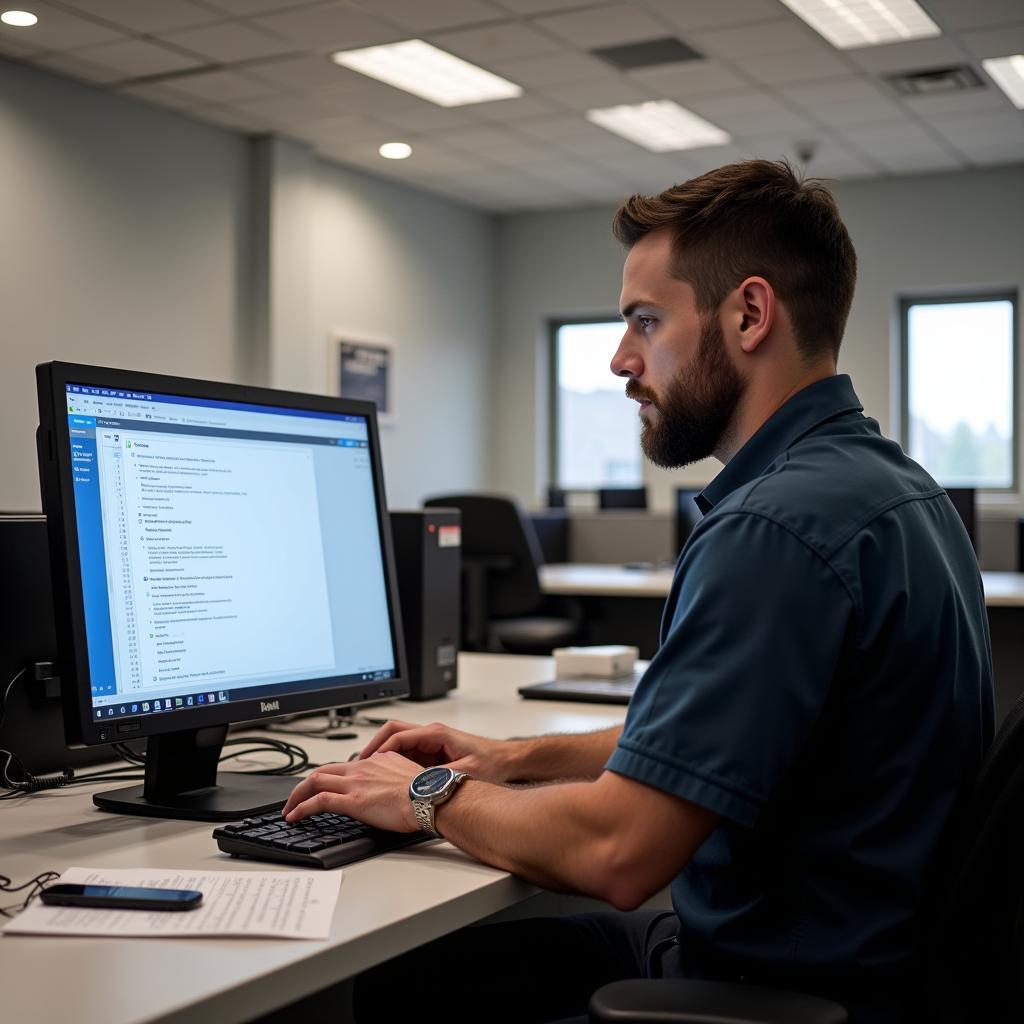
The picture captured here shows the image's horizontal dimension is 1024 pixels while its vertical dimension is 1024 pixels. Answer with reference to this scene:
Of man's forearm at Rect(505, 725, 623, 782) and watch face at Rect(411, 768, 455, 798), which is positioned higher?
watch face at Rect(411, 768, 455, 798)

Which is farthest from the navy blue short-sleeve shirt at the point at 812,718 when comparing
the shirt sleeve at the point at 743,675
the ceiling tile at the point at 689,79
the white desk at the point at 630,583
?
the ceiling tile at the point at 689,79

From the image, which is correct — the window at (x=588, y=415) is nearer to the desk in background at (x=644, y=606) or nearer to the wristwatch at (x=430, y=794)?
the desk in background at (x=644, y=606)

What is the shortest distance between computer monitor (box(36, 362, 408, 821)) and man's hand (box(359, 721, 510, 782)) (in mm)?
95

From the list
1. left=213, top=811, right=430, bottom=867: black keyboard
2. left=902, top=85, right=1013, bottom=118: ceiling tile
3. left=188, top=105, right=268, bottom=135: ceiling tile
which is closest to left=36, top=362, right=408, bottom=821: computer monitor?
left=213, top=811, right=430, bottom=867: black keyboard

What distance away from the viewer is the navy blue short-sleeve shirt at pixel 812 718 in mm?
928

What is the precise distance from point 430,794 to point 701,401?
1.47ft

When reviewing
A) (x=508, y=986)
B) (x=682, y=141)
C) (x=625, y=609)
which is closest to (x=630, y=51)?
(x=682, y=141)

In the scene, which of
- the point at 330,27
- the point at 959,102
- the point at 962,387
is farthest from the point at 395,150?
the point at 962,387

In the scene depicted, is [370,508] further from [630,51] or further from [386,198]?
[386,198]

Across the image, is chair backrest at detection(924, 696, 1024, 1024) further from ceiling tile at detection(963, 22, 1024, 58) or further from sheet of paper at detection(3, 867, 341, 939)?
ceiling tile at detection(963, 22, 1024, 58)

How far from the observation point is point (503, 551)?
4656mm

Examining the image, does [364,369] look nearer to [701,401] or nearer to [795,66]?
[795,66]

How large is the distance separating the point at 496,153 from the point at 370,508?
5542 millimetres

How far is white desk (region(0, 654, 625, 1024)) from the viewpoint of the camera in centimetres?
80
